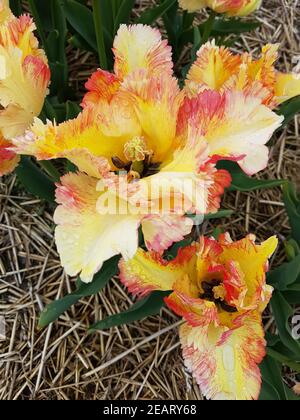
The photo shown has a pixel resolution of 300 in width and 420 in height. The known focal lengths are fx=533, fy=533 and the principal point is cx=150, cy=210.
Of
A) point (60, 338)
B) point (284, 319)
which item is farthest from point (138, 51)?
point (60, 338)

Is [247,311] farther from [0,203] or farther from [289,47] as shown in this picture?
[289,47]

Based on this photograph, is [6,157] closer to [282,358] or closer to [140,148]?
[140,148]

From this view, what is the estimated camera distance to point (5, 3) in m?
0.77

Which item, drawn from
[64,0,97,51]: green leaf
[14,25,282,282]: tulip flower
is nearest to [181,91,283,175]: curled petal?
[14,25,282,282]: tulip flower

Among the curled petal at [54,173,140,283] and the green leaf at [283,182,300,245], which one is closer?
the curled petal at [54,173,140,283]

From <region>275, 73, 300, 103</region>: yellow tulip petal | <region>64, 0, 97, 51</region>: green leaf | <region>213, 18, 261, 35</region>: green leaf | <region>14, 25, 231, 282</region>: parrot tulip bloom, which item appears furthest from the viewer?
<region>213, 18, 261, 35</region>: green leaf

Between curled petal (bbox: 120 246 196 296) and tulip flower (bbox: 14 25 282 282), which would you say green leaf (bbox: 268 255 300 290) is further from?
tulip flower (bbox: 14 25 282 282)

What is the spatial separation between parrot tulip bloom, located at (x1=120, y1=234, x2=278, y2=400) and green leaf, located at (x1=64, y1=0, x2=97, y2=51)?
57 cm

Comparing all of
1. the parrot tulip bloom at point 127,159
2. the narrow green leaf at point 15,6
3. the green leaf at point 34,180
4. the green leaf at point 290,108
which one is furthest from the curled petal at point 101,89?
the narrow green leaf at point 15,6

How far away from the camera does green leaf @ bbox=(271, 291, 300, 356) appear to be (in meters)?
0.94

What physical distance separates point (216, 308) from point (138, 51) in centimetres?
39

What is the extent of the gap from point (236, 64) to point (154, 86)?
183 mm

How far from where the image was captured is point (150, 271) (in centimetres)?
83

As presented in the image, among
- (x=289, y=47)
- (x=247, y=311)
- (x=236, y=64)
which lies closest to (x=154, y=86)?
(x=236, y=64)
